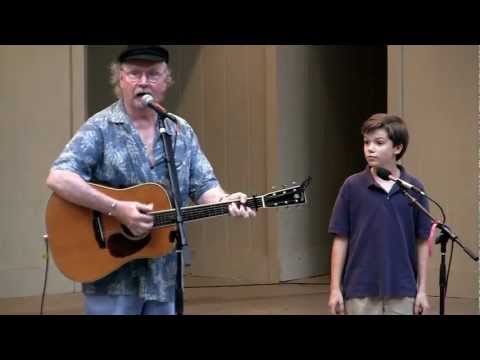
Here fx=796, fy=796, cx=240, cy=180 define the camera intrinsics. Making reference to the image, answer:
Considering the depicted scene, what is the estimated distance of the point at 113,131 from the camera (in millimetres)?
3756

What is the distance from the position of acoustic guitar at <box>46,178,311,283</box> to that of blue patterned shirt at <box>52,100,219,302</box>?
4 cm

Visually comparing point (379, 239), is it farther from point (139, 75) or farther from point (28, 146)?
point (28, 146)

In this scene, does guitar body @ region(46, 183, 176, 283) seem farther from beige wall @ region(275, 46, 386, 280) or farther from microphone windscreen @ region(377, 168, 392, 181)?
beige wall @ region(275, 46, 386, 280)

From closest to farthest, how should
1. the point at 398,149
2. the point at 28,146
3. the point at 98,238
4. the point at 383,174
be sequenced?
1. the point at 98,238
2. the point at 383,174
3. the point at 398,149
4. the point at 28,146

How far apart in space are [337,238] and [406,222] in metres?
0.38

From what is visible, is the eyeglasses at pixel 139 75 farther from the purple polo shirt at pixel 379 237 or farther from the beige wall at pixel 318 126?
the beige wall at pixel 318 126

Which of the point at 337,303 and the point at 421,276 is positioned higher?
the point at 421,276

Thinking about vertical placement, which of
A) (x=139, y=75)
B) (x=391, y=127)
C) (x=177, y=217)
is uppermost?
(x=139, y=75)

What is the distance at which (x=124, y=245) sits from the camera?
148 inches

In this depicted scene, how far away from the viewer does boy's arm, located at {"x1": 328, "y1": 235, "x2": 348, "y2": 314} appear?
165 inches

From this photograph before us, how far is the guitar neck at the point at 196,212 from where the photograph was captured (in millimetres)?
3748


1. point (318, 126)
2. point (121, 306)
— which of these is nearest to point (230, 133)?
point (318, 126)

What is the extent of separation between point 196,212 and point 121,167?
0.42m
